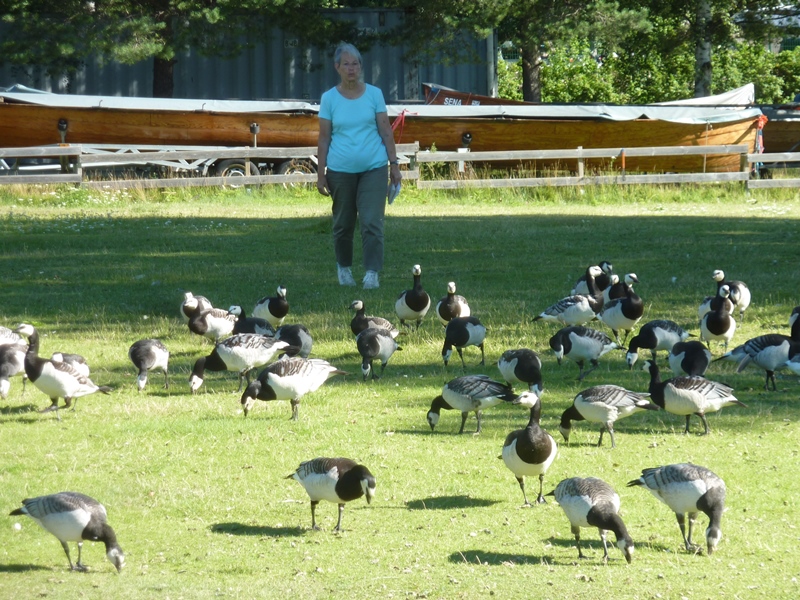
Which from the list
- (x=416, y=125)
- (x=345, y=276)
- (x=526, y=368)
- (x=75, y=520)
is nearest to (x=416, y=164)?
(x=416, y=125)

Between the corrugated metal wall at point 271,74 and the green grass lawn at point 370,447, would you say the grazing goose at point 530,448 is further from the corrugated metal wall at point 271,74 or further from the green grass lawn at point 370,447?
→ the corrugated metal wall at point 271,74

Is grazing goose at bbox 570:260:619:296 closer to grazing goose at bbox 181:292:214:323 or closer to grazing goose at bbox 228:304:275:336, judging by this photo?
grazing goose at bbox 228:304:275:336

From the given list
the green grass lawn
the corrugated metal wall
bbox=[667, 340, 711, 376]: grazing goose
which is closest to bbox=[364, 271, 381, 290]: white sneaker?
the green grass lawn

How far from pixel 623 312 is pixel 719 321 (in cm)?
121

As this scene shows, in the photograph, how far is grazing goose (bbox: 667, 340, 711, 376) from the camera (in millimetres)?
10406

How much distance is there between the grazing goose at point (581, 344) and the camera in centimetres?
1116

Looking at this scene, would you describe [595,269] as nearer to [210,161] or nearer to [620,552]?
[620,552]

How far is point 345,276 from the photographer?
50.9 feet

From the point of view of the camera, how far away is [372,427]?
378 inches

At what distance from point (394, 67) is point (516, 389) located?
99.7ft

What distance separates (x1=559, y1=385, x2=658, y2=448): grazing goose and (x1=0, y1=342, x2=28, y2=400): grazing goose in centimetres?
521

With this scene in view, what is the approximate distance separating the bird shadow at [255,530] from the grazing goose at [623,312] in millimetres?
6272

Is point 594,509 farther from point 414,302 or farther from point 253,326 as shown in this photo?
point 414,302

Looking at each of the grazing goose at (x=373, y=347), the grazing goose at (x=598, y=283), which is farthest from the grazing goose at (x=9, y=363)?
the grazing goose at (x=598, y=283)
